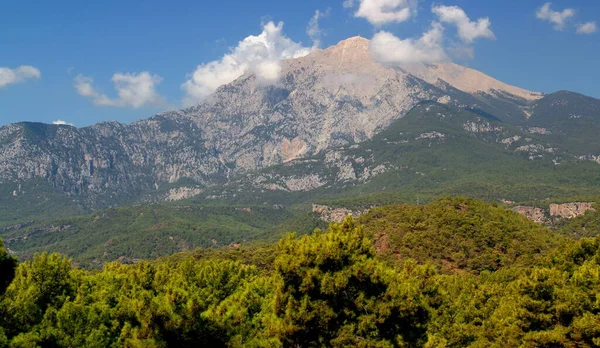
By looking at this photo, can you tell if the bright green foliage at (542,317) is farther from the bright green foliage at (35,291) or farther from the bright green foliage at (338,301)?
the bright green foliage at (35,291)

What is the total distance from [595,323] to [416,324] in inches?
507

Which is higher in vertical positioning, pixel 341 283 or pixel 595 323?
pixel 341 283

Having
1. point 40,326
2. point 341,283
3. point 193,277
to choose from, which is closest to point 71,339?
point 40,326

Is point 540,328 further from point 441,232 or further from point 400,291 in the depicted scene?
point 441,232

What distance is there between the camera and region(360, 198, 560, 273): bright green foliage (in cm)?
9669

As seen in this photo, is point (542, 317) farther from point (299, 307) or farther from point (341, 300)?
point (299, 307)

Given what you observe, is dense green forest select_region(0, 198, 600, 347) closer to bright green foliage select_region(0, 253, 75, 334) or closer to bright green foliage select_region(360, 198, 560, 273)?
bright green foliage select_region(0, 253, 75, 334)

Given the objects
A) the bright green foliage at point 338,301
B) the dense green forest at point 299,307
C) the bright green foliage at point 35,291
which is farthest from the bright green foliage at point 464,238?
the bright green foliage at point 35,291

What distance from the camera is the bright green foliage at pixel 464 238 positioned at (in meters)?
96.7

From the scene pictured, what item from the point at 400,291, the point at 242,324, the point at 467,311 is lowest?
the point at 467,311

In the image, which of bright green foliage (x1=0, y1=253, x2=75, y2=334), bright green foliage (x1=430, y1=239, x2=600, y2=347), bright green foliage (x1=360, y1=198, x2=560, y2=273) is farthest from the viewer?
bright green foliage (x1=360, y1=198, x2=560, y2=273)

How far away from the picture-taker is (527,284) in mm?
39438

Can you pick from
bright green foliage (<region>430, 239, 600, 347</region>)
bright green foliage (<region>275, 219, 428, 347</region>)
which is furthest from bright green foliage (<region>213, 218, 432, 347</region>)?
bright green foliage (<region>430, 239, 600, 347</region>)

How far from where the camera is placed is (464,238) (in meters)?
104
